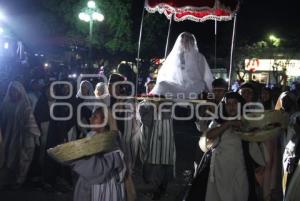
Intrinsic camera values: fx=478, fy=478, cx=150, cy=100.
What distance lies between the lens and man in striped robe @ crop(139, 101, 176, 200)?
8.42m

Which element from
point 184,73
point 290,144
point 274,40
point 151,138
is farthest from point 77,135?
point 274,40

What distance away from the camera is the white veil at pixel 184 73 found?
7941 mm

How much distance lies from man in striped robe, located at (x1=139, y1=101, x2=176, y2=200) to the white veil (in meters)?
0.52

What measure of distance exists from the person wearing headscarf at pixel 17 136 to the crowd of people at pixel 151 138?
2 cm

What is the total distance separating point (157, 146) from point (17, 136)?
8.60 ft

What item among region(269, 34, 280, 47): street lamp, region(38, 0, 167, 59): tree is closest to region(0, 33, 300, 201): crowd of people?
region(38, 0, 167, 59): tree

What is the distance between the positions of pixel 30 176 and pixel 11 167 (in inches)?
16.0

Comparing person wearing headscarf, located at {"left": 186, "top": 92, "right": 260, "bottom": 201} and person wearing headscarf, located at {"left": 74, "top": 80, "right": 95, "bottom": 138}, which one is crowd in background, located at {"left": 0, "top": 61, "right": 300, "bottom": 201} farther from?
person wearing headscarf, located at {"left": 186, "top": 92, "right": 260, "bottom": 201}

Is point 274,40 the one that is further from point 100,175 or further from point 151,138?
point 100,175

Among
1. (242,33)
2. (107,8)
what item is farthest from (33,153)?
(242,33)

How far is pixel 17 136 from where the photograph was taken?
8.85 metres

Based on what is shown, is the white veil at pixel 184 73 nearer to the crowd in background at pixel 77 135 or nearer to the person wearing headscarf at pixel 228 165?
the crowd in background at pixel 77 135

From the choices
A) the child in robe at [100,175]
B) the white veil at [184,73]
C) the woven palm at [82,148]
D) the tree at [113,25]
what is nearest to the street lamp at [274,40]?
the tree at [113,25]

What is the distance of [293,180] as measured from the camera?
5652 mm
